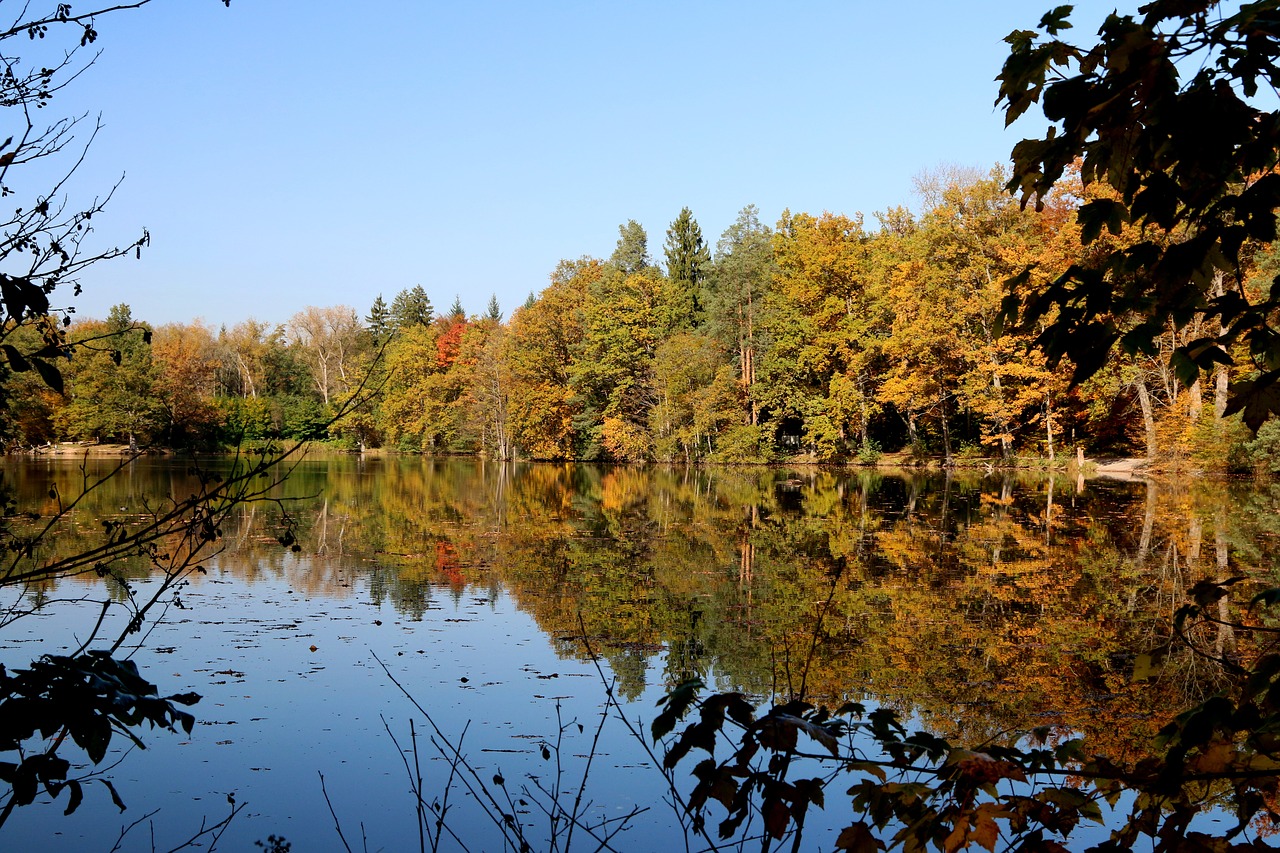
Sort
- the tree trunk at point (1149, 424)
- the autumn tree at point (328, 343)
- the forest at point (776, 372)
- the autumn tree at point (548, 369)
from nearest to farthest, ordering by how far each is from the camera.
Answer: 1. the tree trunk at point (1149, 424)
2. the forest at point (776, 372)
3. the autumn tree at point (548, 369)
4. the autumn tree at point (328, 343)

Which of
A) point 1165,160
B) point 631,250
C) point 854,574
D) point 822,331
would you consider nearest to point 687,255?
point 631,250

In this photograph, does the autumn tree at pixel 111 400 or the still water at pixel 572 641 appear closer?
the still water at pixel 572 641

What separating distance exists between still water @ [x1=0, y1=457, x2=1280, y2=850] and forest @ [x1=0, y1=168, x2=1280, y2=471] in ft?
38.3

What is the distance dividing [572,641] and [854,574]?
4877 millimetres

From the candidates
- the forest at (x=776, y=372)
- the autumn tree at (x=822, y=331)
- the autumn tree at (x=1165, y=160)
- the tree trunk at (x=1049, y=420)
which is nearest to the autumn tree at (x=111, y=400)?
the forest at (x=776, y=372)

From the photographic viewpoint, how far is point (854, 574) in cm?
1282

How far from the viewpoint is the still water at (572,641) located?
5.55 metres

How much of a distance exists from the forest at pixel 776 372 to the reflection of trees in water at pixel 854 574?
6.93 metres

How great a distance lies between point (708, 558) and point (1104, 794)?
12352 millimetres

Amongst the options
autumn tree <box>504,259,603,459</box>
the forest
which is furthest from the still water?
autumn tree <box>504,259,603,459</box>

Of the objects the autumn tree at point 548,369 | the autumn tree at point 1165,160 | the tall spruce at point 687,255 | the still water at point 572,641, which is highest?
the tall spruce at point 687,255

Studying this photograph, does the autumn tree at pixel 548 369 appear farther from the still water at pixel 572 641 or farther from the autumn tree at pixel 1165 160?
the autumn tree at pixel 1165 160

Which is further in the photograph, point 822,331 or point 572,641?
point 822,331

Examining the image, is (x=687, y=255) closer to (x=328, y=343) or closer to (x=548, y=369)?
(x=548, y=369)
